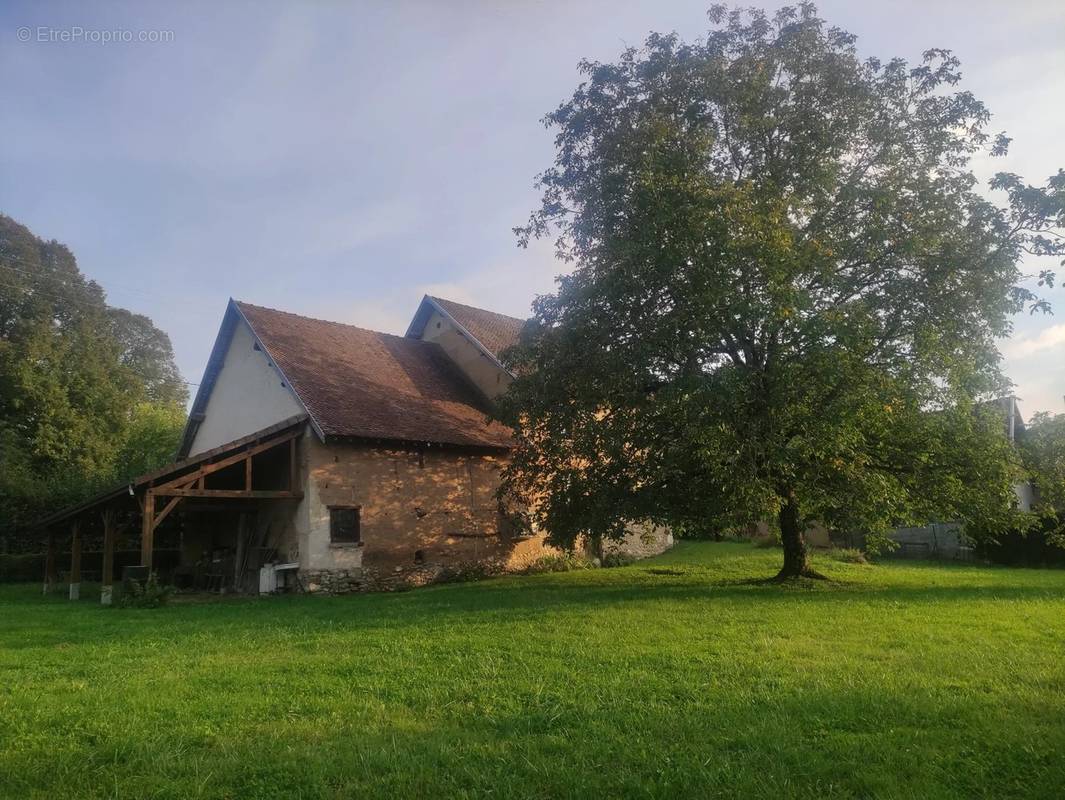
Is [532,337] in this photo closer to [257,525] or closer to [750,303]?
[750,303]

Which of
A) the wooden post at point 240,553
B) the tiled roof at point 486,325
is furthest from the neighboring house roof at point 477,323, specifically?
the wooden post at point 240,553

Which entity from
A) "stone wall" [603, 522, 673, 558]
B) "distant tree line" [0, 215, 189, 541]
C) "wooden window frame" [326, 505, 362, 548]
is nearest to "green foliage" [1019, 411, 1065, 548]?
"stone wall" [603, 522, 673, 558]

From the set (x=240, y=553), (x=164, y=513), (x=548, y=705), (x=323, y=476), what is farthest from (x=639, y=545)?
(x=548, y=705)

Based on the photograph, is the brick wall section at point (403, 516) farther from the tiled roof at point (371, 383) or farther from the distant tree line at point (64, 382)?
the distant tree line at point (64, 382)

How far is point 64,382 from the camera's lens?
34.4 m

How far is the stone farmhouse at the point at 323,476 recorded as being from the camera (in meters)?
17.8

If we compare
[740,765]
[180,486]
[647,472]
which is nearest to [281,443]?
[180,486]

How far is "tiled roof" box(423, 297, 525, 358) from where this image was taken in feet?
80.5

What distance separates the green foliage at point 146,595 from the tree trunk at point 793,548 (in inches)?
535

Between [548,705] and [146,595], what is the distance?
41.0 ft

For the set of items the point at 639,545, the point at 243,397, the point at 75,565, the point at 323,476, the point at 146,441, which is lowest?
the point at 639,545

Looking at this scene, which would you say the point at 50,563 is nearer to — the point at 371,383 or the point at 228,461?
the point at 228,461

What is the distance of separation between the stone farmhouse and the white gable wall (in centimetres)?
6

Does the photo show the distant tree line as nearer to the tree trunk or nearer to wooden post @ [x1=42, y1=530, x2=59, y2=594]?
wooden post @ [x1=42, y1=530, x2=59, y2=594]
